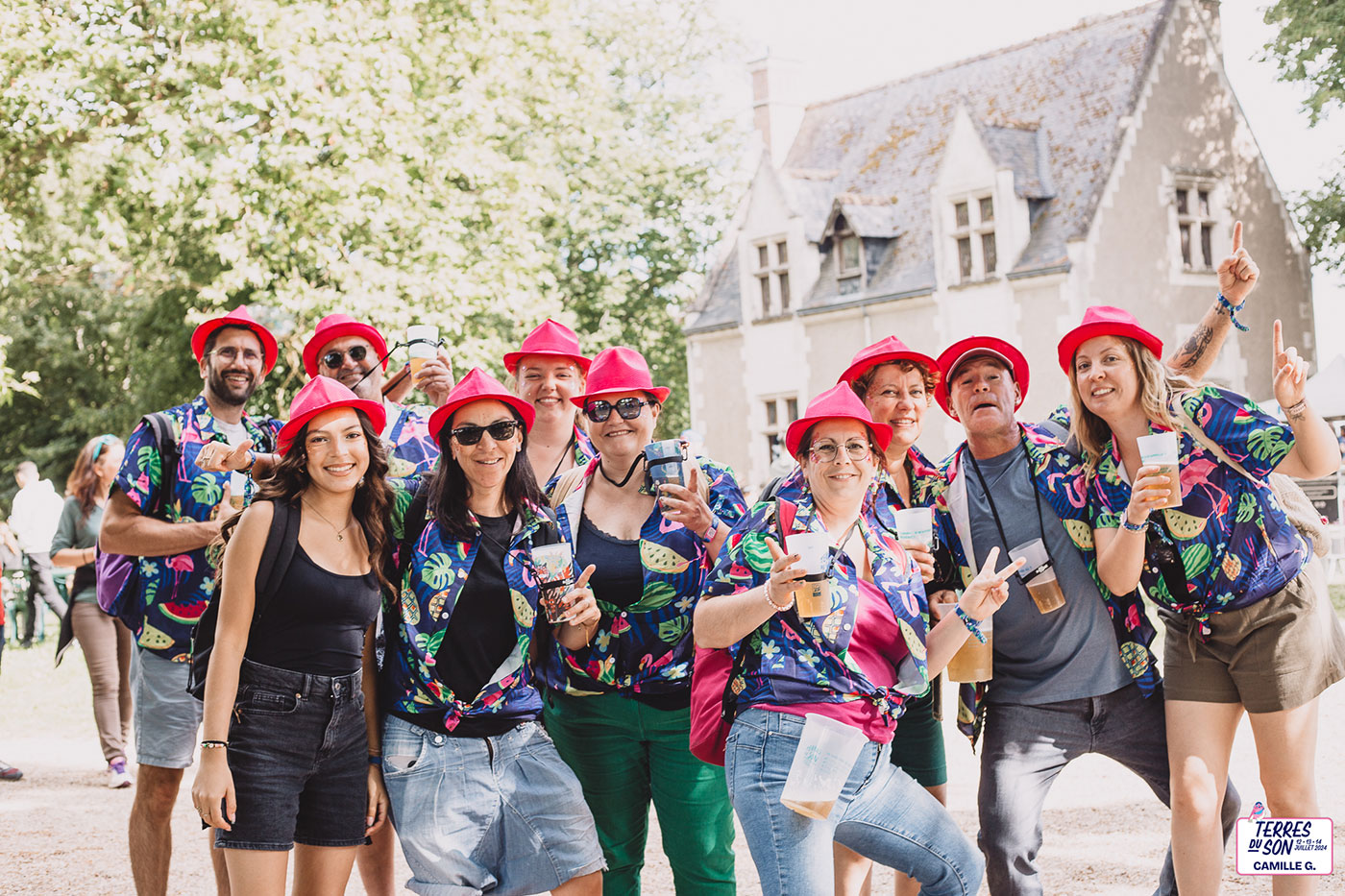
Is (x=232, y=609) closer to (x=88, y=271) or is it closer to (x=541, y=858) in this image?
(x=541, y=858)

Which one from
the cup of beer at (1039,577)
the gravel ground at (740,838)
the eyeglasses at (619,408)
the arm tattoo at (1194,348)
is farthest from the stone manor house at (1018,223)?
A: the eyeglasses at (619,408)

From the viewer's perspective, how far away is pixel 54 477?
31266 mm

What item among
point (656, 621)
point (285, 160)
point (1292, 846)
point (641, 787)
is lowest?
point (1292, 846)

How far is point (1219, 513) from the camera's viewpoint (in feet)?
13.9

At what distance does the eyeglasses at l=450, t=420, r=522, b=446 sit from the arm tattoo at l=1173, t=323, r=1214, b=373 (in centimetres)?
250

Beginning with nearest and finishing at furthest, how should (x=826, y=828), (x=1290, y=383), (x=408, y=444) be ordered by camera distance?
1. (x=826, y=828)
2. (x=1290, y=383)
3. (x=408, y=444)

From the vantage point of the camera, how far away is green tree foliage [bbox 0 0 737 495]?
56.4 ft

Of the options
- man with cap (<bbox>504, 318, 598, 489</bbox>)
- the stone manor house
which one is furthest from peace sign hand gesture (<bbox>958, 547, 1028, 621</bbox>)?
the stone manor house

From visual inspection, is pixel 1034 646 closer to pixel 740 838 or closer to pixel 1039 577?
pixel 1039 577

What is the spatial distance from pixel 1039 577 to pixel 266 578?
7.82ft

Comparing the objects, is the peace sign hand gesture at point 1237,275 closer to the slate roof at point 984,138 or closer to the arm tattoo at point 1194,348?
the arm tattoo at point 1194,348

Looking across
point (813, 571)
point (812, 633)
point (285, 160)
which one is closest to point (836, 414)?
point (813, 571)

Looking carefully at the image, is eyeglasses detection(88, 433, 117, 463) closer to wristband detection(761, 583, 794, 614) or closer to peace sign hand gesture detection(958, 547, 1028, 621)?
wristband detection(761, 583, 794, 614)

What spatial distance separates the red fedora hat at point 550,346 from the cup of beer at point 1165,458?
6.93 ft
